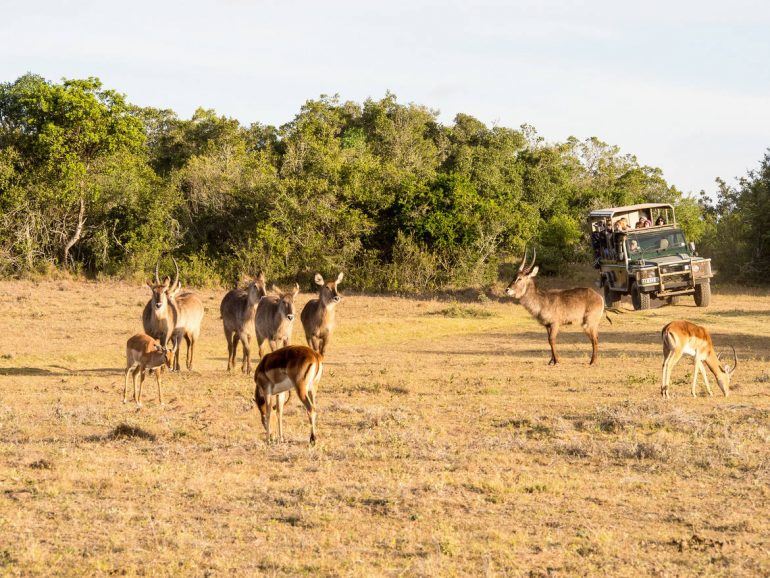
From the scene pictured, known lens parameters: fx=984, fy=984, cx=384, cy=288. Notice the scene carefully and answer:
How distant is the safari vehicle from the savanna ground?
7.20 meters

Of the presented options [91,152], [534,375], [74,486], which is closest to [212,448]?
[74,486]

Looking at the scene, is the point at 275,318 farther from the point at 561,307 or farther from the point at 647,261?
the point at 647,261

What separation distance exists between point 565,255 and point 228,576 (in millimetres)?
33239

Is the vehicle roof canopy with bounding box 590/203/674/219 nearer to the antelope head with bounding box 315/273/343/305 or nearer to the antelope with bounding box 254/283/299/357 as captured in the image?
the antelope head with bounding box 315/273/343/305

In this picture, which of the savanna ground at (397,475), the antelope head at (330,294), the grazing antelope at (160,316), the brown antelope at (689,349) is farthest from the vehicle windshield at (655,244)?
the grazing antelope at (160,316)

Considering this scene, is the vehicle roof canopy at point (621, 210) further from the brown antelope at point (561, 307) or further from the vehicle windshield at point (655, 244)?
the brown antelope at point (561, 307)

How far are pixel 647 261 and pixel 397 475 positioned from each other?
18.0m

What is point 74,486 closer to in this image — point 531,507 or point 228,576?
point 228,576

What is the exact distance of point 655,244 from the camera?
26.4 m

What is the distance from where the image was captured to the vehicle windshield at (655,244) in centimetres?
2612

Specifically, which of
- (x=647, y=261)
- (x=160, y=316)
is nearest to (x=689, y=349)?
(x=160, y=316)

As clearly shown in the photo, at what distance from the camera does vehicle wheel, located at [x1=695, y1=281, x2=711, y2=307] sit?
26875 millimetres

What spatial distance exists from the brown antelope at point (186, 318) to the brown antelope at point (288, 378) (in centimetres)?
727

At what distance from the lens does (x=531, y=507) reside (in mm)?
8273
